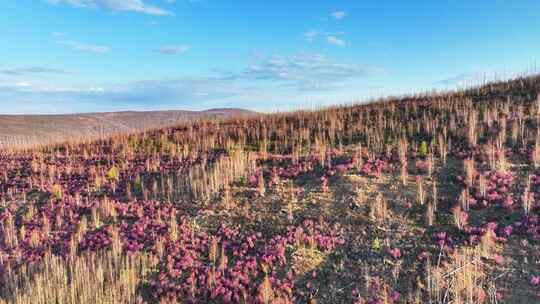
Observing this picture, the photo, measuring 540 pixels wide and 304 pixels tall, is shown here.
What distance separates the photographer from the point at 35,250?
9922 mm

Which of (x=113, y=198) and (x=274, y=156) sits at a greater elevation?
(x=274, y=156)

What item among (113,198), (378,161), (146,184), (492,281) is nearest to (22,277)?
(113,198)

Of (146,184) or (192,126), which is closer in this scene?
(146,184)

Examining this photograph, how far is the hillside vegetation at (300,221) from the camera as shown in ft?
25.3

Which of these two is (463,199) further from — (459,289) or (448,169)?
(459,289)

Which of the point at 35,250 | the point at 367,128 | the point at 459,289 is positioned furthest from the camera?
the point at 367,128

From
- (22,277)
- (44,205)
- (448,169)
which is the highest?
(448,169)

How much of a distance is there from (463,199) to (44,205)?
13587 mm

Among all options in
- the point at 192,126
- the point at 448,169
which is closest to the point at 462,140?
the point at 448,169

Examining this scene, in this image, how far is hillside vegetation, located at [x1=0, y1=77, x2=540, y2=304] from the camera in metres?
7.71

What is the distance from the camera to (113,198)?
43.8 feet

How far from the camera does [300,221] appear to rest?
406 inches

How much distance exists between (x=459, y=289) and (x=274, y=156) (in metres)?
9.89

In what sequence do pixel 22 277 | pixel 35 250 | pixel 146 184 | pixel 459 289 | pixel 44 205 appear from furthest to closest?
pixel 146 184
pixel 44 205
pixel 35 250
pixel 22 277
pixel 459 289
